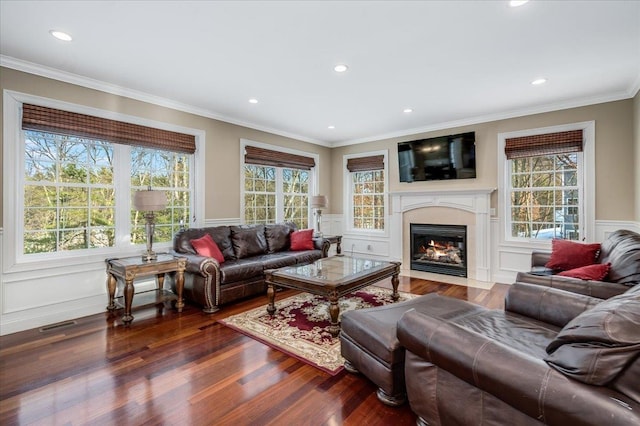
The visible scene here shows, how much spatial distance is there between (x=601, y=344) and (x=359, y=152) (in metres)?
5.68

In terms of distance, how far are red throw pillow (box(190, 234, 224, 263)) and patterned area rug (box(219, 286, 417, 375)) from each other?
2.99ft

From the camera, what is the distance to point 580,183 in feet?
14.2

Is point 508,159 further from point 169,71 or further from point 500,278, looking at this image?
point 169,71

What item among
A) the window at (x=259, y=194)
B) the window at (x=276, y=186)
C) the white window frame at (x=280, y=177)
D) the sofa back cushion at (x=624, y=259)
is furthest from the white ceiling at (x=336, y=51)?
the sofa back cushion at (x=624, y=259)

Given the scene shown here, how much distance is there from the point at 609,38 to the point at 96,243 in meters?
5.53

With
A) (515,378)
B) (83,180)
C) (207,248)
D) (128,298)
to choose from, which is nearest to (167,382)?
(128,298)

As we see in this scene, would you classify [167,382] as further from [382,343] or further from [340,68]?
[340,68]

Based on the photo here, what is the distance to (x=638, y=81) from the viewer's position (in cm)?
347

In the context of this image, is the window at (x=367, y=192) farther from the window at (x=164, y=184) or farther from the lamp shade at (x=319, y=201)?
the window at (x=164, y=184)

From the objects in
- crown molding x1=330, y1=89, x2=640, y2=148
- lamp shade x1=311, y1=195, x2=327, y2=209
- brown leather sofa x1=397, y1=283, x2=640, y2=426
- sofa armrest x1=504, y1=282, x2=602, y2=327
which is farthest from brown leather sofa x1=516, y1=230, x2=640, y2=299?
lamp shade x1=311, y1=195, x2=327, y2=209

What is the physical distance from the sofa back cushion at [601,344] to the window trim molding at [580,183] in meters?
3.76

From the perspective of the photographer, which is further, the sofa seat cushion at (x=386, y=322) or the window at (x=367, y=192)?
the window at (x=367, y=192)

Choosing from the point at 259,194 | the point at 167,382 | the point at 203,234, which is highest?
the point at 259,194

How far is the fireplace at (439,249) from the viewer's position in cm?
519
